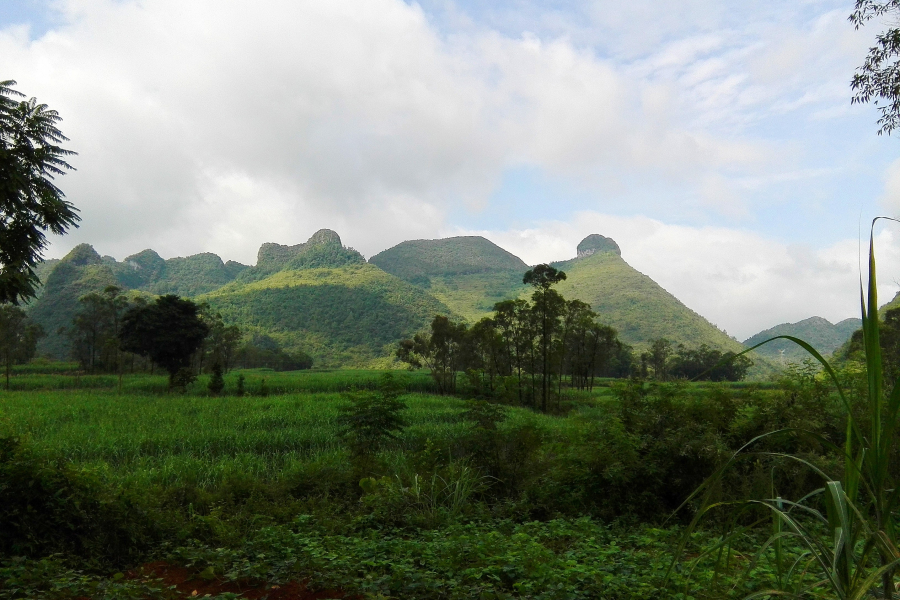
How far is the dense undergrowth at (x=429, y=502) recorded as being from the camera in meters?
4.25

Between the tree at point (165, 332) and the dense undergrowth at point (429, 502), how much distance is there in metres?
17.0

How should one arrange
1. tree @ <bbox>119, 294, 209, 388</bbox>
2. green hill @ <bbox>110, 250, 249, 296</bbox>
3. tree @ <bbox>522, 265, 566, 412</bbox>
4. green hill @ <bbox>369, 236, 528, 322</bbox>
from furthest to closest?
green hill @ <bbox>369, 236, 528, 322</bbox>
green hill @ <bbox>110, 250, 249, 296</bbox>
tree @ <bbox>119, 294, 209, 388</bbox>
tree @ <bbox>522, 265, 566, 412</bbox>

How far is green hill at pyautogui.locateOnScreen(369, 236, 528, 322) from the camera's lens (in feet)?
479

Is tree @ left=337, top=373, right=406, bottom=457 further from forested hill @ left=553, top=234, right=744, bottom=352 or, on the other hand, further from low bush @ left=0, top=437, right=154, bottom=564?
forested hill @ left=553, top=234, right=744, bottom=352

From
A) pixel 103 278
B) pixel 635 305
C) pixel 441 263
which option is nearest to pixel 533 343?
pixel 103 278

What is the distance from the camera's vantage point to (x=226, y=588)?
4.42 meters

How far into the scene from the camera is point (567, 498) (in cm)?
774

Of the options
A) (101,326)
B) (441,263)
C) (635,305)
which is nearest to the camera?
(101,326)

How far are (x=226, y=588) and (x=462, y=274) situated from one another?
173765mm

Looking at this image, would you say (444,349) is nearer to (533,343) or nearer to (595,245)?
(533,343)

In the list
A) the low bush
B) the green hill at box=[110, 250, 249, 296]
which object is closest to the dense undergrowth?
the low bush

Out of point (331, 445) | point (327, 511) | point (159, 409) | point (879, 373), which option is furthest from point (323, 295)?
point (879, 373)

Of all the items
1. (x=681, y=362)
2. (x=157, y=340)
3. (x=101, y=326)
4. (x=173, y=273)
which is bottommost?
(x=681, y=362)

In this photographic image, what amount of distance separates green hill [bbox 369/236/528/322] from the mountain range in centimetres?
64
